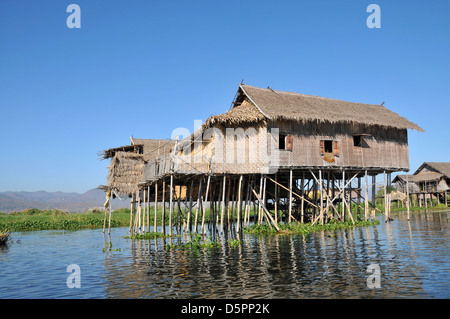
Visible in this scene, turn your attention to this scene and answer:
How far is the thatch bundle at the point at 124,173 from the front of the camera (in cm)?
2697

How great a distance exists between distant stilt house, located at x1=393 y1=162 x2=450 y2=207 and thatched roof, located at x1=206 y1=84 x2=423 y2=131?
2530cm

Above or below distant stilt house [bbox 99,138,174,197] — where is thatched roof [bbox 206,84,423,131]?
above

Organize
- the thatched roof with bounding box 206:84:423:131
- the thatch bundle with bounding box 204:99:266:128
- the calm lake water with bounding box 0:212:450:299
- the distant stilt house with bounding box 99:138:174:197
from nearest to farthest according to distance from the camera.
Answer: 1. the calm lake water with bounding box 0:212:450:299
2. the thatch bundle with bounding box 204:99:266:128
3. the thatched roof with bounding box 206:84:423:131
4. the distant stilt house with bounding box 99:138:174:197

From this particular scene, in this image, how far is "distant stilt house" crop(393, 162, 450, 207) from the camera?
48.8 meters

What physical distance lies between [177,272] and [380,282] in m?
5.31

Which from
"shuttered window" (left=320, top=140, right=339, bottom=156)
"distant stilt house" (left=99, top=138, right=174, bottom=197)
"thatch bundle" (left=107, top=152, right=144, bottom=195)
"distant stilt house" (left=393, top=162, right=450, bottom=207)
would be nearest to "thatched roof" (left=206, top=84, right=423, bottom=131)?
"shuttered window" (left=320, top=140, right=339, bottom=156)

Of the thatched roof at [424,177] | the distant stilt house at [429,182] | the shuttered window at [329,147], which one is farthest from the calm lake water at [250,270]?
the thatched roof at [424,177]

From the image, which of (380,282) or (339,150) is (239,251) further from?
(339,150)

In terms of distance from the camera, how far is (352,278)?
31.6 feet

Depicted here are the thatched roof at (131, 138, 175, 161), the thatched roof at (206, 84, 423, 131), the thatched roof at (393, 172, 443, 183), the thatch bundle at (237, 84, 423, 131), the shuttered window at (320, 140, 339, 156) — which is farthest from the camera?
the thatched roof at (393, 172, 443, 183)

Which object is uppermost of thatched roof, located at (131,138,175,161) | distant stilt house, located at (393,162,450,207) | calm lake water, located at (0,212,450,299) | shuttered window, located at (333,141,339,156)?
thatched roof, located at (131,138,175,161)

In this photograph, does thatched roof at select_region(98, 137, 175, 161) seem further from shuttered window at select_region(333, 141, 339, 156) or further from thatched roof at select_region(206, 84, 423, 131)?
shuttered window at select_region(333, 141, 339, 156)
